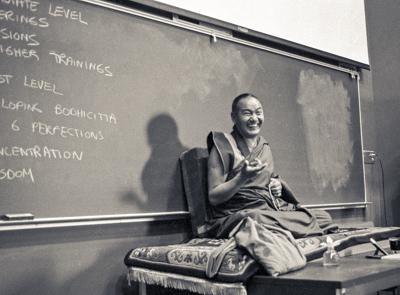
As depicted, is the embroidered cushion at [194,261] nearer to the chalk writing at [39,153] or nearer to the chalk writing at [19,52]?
the chalk writing at [39,153]

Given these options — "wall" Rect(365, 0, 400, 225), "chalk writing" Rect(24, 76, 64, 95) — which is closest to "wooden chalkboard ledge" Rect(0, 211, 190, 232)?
"chalk writing" Rect(24, 76, 64, 95)

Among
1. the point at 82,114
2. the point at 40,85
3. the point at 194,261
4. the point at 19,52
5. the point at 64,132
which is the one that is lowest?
the point at 194,261

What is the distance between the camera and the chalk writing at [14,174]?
102 inches

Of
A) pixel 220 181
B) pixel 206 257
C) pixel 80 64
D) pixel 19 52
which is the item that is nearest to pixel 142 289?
pixel 206 257

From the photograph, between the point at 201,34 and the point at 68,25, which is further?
the point at 201,34

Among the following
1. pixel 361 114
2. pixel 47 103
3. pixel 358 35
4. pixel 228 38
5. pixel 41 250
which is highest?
pixel 358 35

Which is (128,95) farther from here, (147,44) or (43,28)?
(43,28)

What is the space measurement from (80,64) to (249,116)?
1033 mm

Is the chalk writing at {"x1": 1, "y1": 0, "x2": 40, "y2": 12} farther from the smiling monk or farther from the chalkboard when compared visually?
the smiling monk

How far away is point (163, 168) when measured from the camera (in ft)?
10.8

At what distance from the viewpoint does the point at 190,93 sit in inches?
139

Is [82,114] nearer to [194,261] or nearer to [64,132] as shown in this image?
[64,132]

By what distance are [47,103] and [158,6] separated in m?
1.02

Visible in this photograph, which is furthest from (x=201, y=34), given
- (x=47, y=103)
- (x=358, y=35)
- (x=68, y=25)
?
(x=358, y=35)
